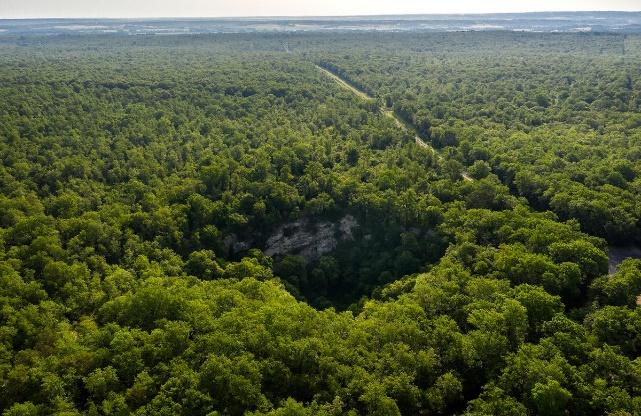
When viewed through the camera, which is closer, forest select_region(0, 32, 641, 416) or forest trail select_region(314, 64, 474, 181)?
forest select_region(0, 32, 641, 416)

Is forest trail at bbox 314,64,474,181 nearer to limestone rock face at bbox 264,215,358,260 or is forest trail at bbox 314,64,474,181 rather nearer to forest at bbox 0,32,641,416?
forest at bbox 0,32,641,416

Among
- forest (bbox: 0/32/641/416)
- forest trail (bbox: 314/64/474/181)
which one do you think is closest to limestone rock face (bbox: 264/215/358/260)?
forest (bbox: 0/32/641/416)

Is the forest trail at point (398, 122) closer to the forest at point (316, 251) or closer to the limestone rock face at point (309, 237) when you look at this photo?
the forest at point (316, 251)

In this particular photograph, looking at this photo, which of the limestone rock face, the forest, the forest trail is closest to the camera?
the forest

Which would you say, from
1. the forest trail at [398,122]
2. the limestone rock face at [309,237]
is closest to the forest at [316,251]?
the limestone rock face at [309,237]

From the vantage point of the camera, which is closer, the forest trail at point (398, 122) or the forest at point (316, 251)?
Result: the forest at point (316, 251)

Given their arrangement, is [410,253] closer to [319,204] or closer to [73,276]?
[319,204]

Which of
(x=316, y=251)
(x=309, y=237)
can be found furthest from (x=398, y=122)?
(x=316, y=251)
